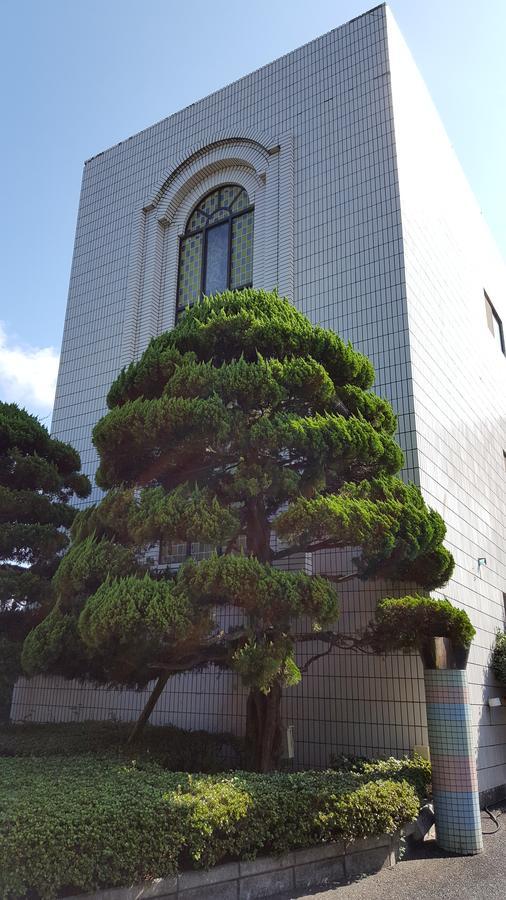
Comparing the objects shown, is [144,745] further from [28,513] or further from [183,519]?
[28,513]

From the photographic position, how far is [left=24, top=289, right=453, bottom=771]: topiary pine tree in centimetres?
509

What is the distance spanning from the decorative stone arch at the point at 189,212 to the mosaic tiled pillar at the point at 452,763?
6.23m

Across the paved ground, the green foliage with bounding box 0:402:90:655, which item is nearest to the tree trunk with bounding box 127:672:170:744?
the green foliage with bounding box 0:402:90:655

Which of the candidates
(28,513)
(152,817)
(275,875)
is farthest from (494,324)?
(152,817)

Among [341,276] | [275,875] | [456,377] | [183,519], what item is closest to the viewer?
[275,875]

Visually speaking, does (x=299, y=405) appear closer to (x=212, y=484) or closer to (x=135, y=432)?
(x=212, y=484)

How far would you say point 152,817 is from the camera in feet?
13.1

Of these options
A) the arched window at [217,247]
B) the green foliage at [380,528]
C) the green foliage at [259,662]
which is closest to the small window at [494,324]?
the arched window at [217,247]

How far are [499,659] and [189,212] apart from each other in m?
9.20

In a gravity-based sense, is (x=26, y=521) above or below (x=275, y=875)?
above

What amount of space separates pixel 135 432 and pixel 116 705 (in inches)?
190

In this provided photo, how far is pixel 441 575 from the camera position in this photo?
640 centimetres

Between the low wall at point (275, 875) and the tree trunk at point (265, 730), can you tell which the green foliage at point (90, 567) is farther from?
the low wall at point (275, 875)

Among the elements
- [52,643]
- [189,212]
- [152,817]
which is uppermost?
[189,212]
